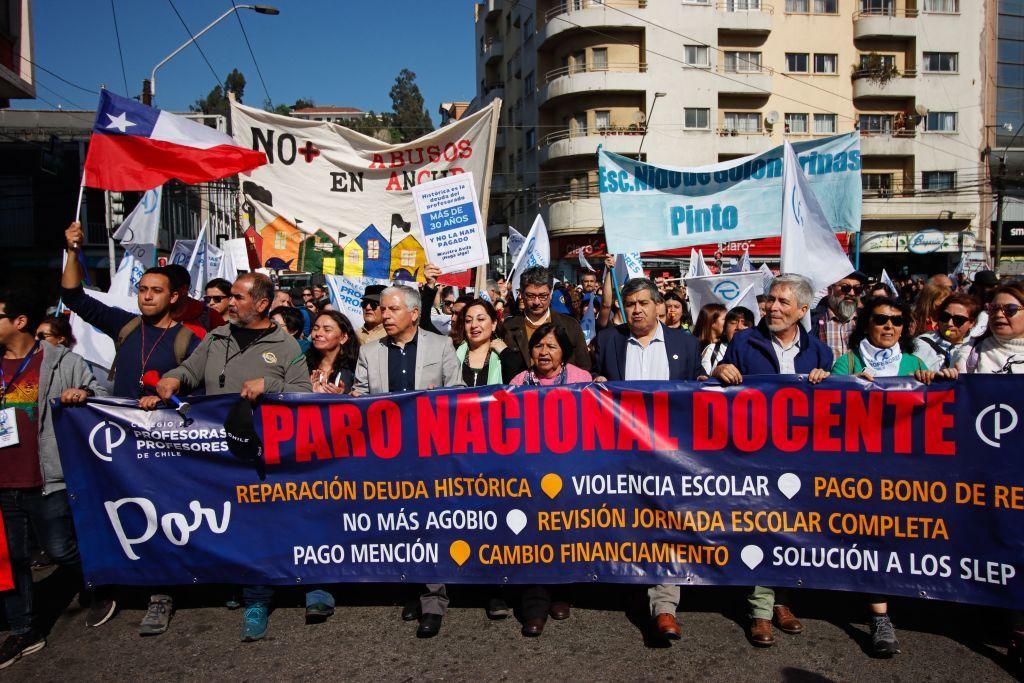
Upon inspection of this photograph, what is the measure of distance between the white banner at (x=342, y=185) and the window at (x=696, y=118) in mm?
34145

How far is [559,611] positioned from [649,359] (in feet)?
5.32

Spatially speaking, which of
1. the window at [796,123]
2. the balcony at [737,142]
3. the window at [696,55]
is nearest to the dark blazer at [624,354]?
the balcony at [737,142]

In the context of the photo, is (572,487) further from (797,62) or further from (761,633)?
(797,62)

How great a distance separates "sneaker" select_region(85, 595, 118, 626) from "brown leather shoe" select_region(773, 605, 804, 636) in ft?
12.4

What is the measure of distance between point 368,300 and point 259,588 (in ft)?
7.87

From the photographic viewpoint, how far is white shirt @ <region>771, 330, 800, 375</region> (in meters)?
4.52

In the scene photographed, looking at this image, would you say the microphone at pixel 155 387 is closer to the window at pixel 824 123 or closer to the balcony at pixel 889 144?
the balcony at pixel 889 144

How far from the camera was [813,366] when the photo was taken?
14.9 ft

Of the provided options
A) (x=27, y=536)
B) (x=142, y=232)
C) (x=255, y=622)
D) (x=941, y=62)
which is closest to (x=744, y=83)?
(x=941, y=62)

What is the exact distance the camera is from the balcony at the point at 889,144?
3984cm

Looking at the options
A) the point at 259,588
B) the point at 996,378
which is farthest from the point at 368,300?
the point at 996,378

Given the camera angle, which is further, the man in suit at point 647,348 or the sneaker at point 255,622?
the man in suit at point 647,348

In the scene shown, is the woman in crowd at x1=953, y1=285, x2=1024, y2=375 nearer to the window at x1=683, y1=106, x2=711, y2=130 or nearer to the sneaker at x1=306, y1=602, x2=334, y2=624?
the sneaker at x1=306, y1=602, x2=334, y2=624

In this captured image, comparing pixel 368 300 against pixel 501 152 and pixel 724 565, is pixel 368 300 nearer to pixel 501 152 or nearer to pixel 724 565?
pixel 724 565
